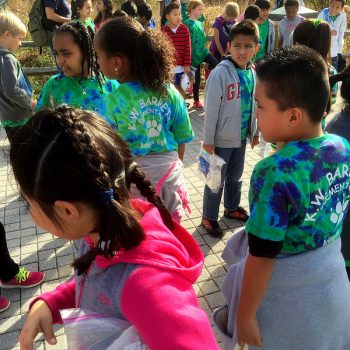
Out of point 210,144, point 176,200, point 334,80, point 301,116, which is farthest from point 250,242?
point 210,144

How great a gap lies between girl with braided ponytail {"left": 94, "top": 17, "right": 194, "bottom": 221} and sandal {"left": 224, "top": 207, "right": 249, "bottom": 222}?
133 centimetres

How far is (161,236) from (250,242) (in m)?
0.37

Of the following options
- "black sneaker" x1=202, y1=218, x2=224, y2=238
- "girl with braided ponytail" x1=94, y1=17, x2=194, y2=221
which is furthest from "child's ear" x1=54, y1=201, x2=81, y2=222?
"black sneaker" x1=202, y1=218, x2=224, y2=238

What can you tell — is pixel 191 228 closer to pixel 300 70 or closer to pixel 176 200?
pixel 176 200

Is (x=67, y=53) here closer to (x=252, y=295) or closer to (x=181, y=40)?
(x=252, y=295)

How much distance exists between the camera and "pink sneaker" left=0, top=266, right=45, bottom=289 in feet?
8.79

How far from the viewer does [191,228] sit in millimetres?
3385

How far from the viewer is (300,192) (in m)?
1.20

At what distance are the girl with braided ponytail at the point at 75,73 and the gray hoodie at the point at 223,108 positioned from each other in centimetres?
80

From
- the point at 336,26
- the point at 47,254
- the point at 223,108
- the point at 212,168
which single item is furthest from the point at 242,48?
the point at 336,26

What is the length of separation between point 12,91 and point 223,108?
5.93 ft

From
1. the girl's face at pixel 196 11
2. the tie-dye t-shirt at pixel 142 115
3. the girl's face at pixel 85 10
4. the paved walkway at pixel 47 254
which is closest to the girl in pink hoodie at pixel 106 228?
the tie-dye t-shirt at pixel 142 115

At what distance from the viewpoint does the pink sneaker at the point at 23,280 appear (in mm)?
2678

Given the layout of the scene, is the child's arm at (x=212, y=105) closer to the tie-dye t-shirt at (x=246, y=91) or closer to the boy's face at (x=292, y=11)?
the tie-dye t-shirt at (x=246, y=91)
